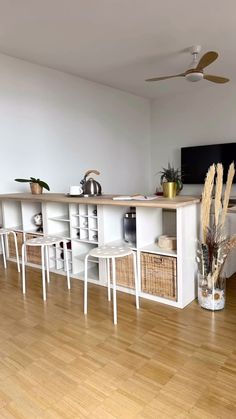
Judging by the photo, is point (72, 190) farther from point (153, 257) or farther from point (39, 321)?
point (39, 321)

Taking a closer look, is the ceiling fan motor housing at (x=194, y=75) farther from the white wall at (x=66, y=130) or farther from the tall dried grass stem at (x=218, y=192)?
the white wall at (x=66, y=130)

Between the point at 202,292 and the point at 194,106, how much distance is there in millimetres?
4437

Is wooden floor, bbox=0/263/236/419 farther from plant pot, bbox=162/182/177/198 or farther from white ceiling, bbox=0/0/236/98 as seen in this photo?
white ceiling, bbox=0/0/236/98

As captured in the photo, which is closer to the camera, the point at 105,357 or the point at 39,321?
the point at 105,357

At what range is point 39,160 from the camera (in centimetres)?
450

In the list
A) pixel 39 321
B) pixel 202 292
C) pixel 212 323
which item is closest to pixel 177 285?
pixel 202 292

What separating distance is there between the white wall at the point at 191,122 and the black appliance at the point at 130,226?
3.34m

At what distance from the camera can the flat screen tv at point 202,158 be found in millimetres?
5430

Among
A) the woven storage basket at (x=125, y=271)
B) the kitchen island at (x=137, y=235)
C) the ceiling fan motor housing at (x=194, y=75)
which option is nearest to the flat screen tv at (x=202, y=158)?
the ceiling fan motor housing at (x=194, y=75)

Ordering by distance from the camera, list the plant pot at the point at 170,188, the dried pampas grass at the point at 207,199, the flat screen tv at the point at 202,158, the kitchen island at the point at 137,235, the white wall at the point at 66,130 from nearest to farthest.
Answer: the dried pampas grass at the point at 207,199
the kitchen island at the point at 137,235
the plant pot at the point at 170,188
the white wall at the point at 66,130
the flat screen tv at the point at 202,158

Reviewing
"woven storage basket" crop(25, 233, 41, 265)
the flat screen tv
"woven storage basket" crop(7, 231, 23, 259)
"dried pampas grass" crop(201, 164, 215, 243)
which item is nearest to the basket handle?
"dried pampas grass" crop(201, 164, 215, 243)

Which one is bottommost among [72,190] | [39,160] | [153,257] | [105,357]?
[105,357]

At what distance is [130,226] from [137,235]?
0.21 metres

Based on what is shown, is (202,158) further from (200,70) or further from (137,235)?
(137,235)
